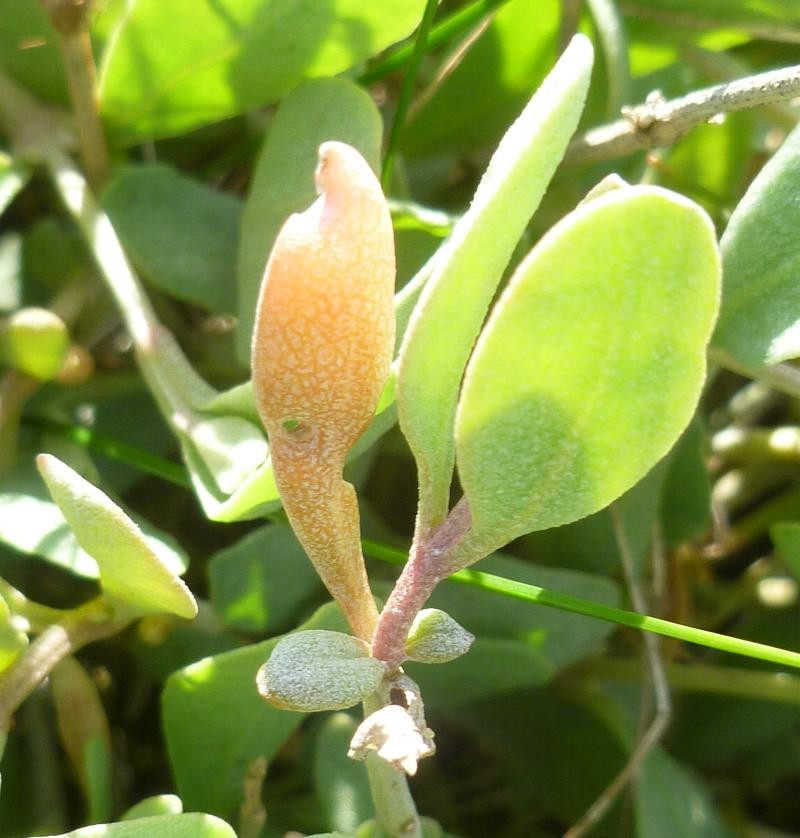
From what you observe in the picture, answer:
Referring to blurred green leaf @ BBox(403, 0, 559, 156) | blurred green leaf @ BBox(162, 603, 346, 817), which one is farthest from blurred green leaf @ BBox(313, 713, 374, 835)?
blurred green leaf @ BBox(403, 0, 559, 156)

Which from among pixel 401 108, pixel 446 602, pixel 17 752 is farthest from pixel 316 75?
pixel 17 752

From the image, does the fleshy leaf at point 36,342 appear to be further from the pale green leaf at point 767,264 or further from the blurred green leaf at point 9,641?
the pale green leaf at point 767,264

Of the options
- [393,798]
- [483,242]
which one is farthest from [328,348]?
[393,798]

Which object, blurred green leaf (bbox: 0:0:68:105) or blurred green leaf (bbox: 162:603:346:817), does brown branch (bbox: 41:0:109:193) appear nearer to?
blurred green leaf (bbox: 0:0:68:105)

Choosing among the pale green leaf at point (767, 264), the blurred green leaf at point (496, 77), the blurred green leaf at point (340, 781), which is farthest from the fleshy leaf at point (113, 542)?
the blurred green leaf at point (496, 77)

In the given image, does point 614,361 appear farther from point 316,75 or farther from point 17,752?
point 17,752
